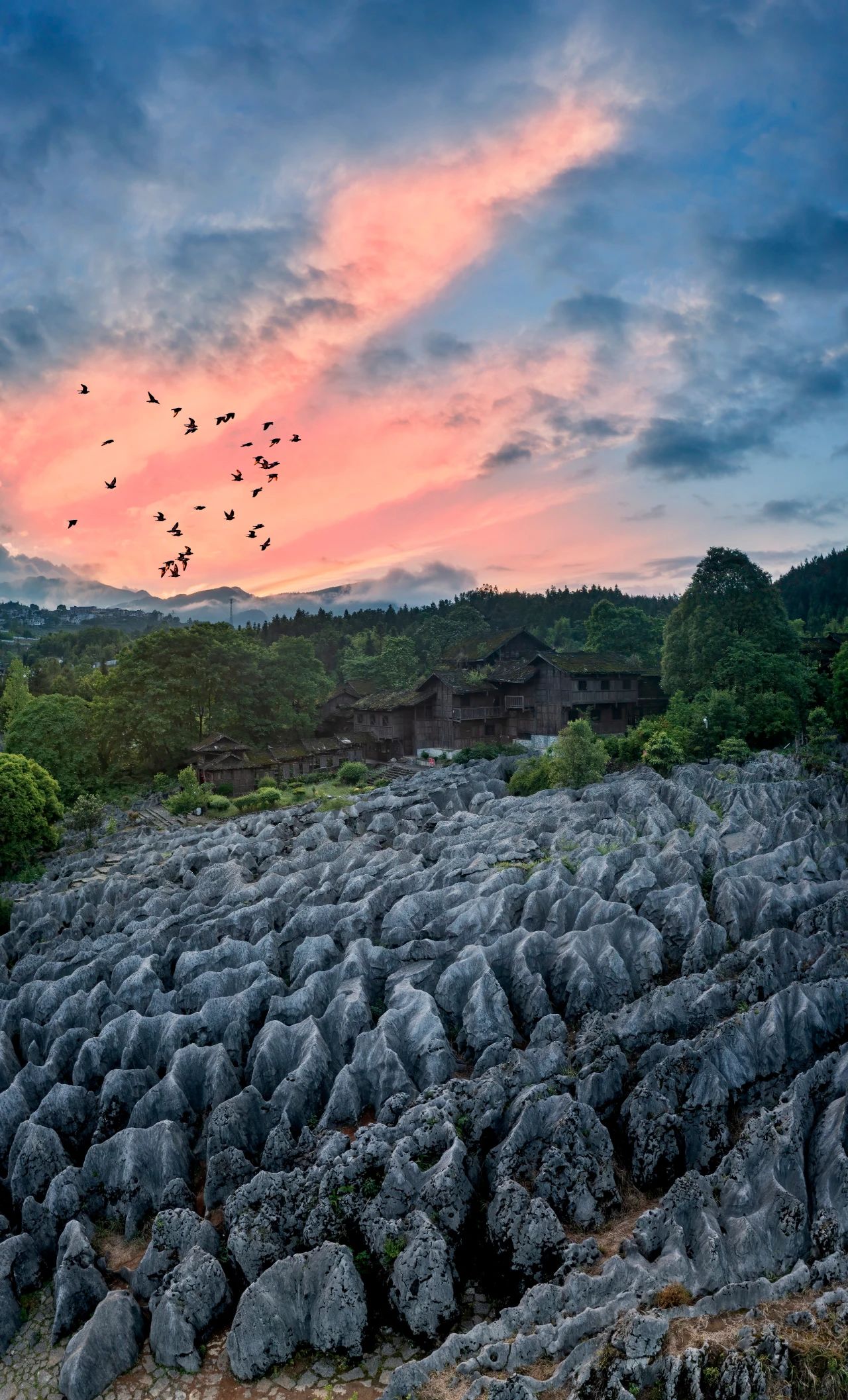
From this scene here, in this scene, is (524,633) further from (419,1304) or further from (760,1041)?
(419,1304)

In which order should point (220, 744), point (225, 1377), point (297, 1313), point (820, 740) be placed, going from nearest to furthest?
point (225, 1377) < point (297, 1313) < point (820, 740) < point (220, 744)

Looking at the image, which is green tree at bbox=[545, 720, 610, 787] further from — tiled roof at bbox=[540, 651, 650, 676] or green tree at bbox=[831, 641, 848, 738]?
tiled roof at bbox=[540, 651, 650, 676]

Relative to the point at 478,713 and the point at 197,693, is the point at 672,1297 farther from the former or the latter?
the point at 197,693

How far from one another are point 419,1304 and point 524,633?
45.3 meters

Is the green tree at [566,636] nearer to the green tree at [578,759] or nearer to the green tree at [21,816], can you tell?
the green tree at [578,759]

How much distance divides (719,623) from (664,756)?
422 inches

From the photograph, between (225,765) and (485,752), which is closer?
(485,752)

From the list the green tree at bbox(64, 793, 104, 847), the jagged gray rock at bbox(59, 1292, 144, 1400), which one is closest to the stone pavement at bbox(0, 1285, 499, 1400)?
the jagged gray rock at bbox(59, 1292, 144, 1400)

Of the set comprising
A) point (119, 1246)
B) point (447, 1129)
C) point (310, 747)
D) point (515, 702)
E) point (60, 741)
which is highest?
point (515, 702)

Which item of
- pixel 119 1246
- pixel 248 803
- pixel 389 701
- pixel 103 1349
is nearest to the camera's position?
pixel 103 1349

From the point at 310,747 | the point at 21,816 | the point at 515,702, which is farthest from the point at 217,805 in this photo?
the point at 515,702

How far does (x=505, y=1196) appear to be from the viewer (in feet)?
42.1

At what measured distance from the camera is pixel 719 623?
42.4 m

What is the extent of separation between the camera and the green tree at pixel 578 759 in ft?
111
